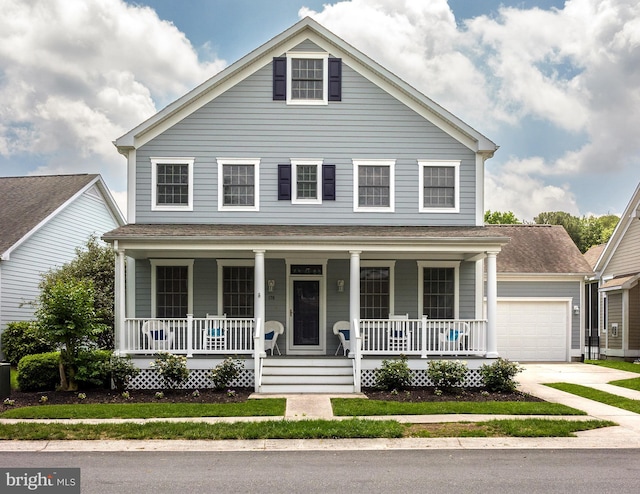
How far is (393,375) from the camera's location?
48.9 ft

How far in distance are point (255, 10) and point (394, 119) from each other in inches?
221

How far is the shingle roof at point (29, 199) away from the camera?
73.4 feet

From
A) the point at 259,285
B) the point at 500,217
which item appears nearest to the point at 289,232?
the point at 259,285

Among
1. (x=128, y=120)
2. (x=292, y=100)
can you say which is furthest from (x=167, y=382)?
(x=128, y=120)

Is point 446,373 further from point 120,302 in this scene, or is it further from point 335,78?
point 335,78

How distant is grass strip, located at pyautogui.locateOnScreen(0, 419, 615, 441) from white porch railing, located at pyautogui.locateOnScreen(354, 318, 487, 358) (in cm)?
455

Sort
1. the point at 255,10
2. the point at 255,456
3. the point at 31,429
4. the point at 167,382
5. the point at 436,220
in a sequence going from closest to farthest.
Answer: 1. the point at 255,456
2. the point at 31,429
3. the point at 167,382
4. the point at 436,220
5. the point at 255,10

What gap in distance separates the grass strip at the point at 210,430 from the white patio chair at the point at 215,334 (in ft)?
15.6

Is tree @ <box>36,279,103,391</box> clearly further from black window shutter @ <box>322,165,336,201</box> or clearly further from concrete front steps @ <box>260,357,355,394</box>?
black window shutter @ <box>322,165,336,201</box>

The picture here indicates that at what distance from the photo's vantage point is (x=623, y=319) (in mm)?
24391

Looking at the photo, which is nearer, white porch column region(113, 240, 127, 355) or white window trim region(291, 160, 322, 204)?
white porch column region(113, 240, 127, 355)

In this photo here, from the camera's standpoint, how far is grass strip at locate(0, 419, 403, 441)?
10.3 metres

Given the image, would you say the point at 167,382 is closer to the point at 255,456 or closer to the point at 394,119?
the point at 255,456

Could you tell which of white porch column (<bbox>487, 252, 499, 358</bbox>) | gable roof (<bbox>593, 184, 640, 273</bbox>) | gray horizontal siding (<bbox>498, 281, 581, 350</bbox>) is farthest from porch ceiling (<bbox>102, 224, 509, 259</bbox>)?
gable roof (<bbox>593, 184, 640, 273</bbox>)
